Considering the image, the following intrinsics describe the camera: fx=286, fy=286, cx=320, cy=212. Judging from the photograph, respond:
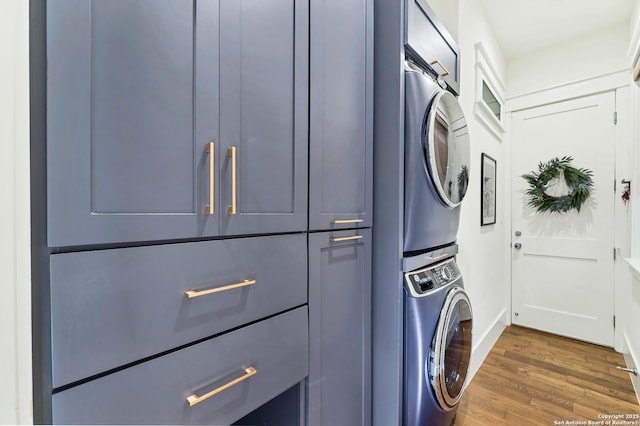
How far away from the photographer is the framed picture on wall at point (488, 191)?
8.17 feet

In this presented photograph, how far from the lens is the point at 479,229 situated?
2.41 metres

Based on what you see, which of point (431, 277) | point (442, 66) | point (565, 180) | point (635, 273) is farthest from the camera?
point (565, 180)

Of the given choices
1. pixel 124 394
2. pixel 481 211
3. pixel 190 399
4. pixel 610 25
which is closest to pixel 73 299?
pixel 124 394

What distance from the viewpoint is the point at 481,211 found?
245cm

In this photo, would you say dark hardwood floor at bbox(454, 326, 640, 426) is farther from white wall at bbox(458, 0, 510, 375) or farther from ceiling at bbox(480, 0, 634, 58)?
ceiling at bbox(480, 0, 634, 58)

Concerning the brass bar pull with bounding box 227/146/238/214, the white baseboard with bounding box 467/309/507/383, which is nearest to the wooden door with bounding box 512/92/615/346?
the white baseboard with bounding box 467/309/507/383

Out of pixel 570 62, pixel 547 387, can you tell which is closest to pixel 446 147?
pixel 547 387

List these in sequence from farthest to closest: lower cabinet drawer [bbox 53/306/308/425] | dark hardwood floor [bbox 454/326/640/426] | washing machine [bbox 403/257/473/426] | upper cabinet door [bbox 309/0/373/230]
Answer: dark hardwood floor [bbox 454/326/640/426], washing machine [bbox 403/257/473/426], upper cabinet door [bbox 309/0/373/230], lower cabinet drawer [bbox 53/306/308/425]

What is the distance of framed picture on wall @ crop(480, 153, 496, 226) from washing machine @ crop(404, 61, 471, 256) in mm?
1132

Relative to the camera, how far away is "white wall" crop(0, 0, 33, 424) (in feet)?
1.48

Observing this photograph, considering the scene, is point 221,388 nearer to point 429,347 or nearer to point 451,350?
point 429,347

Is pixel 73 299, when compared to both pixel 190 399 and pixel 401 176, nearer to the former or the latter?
pixel 190 399

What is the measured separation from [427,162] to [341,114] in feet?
1.57

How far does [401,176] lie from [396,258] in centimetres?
37
